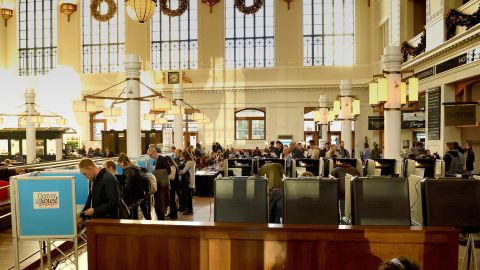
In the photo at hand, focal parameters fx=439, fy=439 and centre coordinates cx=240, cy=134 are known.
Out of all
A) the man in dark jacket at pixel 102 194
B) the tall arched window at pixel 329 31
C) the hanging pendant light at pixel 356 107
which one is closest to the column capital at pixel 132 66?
the man in dark jacket at pixel 102 194

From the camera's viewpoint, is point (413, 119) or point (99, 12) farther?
point (99, 12)

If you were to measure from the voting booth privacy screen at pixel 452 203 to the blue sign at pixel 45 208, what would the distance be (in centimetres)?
381

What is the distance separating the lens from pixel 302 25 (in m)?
22.6

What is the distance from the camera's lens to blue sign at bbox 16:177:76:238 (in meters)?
4.79

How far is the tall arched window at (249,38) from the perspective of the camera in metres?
23.0

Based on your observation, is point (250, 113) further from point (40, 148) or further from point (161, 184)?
point (161, 184)

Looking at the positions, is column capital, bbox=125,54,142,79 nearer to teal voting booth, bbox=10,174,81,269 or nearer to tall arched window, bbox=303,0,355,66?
teal voting booth, bbox=10,174,81,269

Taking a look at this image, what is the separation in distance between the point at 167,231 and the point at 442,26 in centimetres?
1176

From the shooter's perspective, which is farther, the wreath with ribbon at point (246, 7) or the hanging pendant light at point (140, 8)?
the wreath with ribbon at point (246, 7)

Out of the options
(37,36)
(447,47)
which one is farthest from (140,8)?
(37,36)

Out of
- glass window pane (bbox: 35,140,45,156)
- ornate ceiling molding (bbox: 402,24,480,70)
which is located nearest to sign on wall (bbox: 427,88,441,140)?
ornate ceiling molding (bbox: 402,24,480,70)

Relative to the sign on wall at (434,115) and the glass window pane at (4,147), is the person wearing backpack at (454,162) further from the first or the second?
the glass window pane at (4,147)

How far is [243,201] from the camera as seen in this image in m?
4.97

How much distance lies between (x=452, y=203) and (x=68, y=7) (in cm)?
2322
